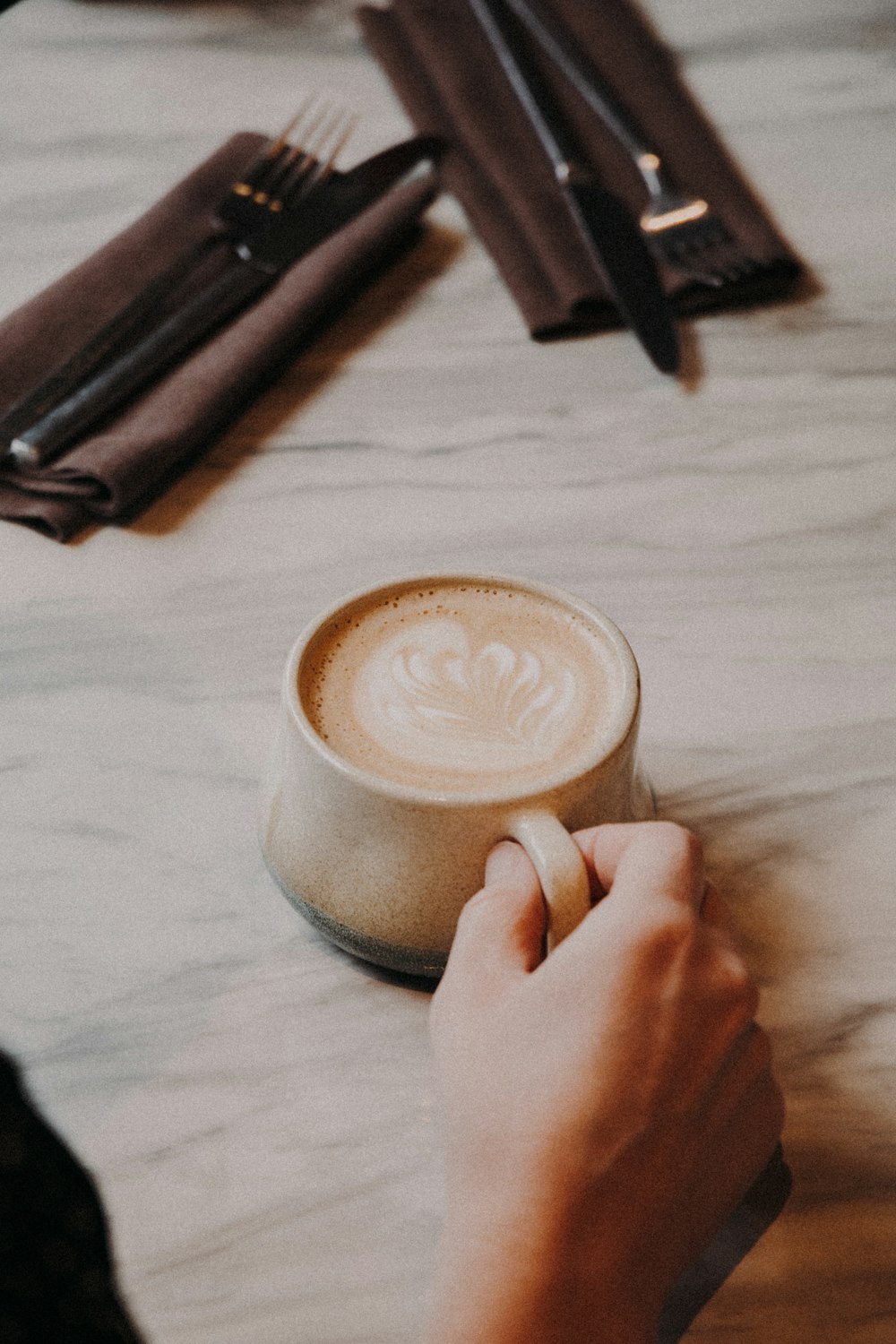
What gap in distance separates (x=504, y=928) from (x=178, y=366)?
562 mm

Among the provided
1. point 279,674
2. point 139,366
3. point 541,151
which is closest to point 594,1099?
point 279,674

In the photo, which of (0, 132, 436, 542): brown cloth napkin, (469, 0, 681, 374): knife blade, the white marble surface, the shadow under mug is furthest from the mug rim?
(469, 0, 681, 374): knife blade

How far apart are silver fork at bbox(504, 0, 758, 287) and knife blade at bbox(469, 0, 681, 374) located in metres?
0.03

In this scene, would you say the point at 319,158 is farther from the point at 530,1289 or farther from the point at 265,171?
the point at 530,1289

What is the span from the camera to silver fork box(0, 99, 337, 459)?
80cm

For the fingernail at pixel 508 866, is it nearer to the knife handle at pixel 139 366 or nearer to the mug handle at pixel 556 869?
the mug handle at pixel 556 869

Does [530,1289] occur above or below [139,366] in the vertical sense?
below

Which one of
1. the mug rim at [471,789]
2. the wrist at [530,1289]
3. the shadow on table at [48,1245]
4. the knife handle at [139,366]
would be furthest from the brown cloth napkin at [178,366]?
the wrist at [530,1289]

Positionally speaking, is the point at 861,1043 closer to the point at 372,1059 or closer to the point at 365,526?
the point at 372,1059

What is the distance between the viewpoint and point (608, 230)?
100 cm

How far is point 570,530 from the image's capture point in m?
0.80

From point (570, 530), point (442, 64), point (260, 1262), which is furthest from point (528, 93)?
point (260, 1262)

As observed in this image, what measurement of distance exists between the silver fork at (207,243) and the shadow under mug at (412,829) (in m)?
0.35

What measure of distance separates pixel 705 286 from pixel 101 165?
0.57 meters
